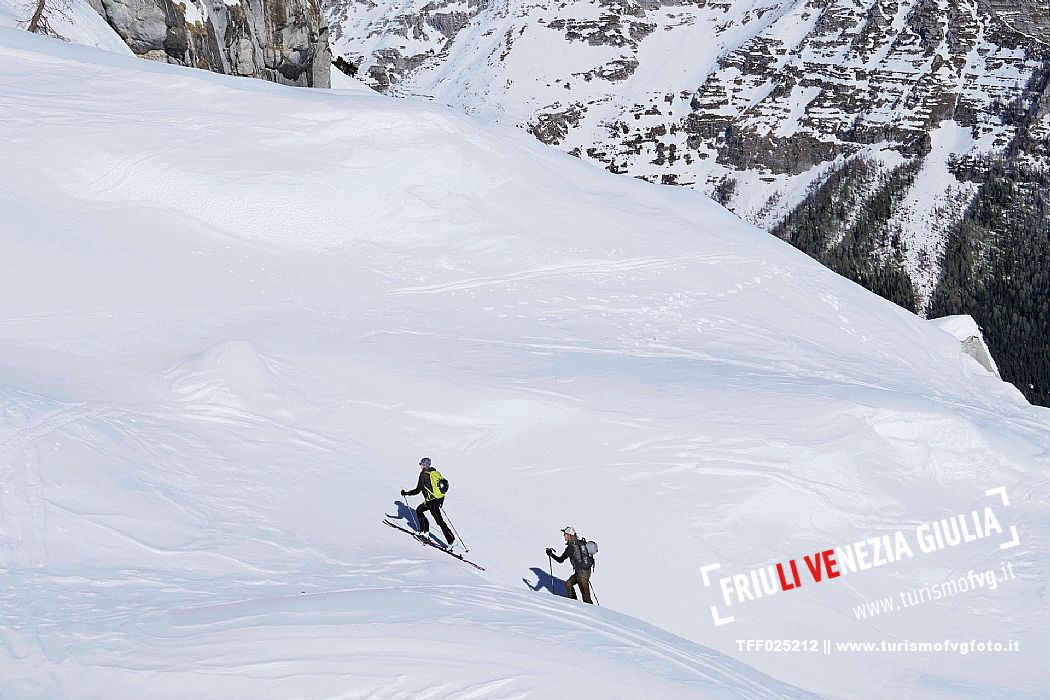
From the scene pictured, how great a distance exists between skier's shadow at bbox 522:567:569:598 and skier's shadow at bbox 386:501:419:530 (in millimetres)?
2108

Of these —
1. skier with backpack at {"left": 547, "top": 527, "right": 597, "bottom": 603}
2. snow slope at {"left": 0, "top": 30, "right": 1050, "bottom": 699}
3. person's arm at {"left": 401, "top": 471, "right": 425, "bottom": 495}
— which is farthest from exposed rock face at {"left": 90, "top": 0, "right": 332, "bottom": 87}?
skier with backpack at {"left": 547, "top": 527, "right": 597, "bottom": 603}

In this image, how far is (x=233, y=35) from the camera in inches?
1948

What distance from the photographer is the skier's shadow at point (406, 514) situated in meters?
16.5

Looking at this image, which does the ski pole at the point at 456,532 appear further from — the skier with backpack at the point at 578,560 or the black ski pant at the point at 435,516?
the skier with backpack at the point at 578,560

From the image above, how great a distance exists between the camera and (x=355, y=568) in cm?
1402

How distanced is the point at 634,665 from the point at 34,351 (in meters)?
14.2

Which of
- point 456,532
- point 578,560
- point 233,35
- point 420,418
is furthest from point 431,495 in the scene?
point 233,35

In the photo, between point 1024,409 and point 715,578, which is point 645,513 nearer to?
point 715,578

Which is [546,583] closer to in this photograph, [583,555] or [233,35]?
[583,555]

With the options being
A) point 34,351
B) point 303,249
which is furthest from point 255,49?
point 34,351

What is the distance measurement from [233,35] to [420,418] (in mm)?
36602

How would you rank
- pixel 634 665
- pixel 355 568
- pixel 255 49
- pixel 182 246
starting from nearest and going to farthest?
pixel 634 665
pixel 355 568
pixel 182 246
pixel 255 49

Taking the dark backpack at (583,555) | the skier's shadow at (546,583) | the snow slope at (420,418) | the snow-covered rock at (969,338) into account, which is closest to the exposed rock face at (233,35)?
the snow slope at (420,418)

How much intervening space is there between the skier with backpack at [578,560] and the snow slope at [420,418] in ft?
3.24
